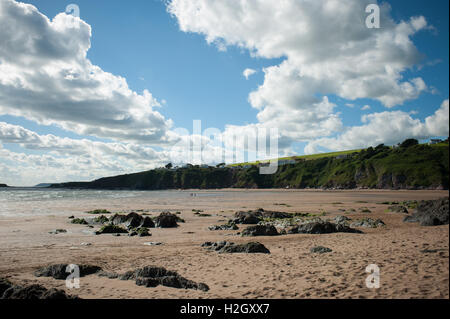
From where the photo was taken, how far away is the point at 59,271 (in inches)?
424

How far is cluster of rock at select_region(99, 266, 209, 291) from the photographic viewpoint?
9.30 metres

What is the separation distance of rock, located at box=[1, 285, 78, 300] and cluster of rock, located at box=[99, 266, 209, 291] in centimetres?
284

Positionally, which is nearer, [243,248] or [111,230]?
[243,248]

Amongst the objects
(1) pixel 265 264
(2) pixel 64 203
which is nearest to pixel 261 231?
(1) pixel 265 264

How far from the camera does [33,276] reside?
1079 centimetres

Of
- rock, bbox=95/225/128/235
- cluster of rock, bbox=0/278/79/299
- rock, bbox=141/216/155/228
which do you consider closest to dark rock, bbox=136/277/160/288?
cluster of rock, bbox=0/278/79/299

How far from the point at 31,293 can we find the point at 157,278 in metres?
3.85

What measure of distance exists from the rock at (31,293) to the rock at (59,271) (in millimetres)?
3145

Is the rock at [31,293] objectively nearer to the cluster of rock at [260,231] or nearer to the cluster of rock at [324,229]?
the cluster of rock at [260,231]

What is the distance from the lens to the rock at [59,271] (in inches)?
419

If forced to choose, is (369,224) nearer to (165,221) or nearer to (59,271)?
(165,221)

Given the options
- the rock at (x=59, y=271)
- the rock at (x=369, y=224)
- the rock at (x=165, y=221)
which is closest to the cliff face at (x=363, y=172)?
the rock at (x=369, y=224)
